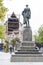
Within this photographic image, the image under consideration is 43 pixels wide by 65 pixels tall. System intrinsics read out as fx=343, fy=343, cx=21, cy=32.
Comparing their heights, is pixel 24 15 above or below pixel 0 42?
above

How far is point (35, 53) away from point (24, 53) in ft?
3.12

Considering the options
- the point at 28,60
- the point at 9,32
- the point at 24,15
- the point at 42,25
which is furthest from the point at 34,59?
the point at 9,32

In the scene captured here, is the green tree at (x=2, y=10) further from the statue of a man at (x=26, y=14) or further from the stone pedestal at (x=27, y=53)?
the stone pedestal at (x=27, y=53)

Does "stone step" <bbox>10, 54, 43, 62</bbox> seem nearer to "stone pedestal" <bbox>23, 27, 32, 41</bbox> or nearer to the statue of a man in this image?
"stone pedestal" <bbox>23, 27, 32, 41</bbox>

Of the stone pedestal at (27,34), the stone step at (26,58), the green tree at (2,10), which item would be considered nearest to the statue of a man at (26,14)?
the stone pedestal at (27,34)

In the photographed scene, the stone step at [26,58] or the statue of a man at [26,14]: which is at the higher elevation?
the statue of a man at [26,14]

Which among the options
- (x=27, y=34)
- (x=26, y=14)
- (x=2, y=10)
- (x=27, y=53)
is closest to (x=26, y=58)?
(x=27, y=53)

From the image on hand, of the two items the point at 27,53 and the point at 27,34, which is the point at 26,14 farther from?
the point at 27,53

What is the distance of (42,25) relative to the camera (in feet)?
358

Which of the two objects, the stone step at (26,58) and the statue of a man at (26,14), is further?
the statue of a man at (26,14)

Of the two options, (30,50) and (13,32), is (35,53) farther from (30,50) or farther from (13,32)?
(13,32)

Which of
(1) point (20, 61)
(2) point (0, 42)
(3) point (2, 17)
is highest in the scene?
(3) point (2, 17)

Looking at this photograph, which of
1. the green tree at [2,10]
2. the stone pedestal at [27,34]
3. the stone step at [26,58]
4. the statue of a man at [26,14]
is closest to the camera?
the stone step at [26,58]

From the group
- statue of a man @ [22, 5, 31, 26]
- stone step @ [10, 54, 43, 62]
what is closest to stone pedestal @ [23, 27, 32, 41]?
statue of a man @ [22, 5, 31, 26]
